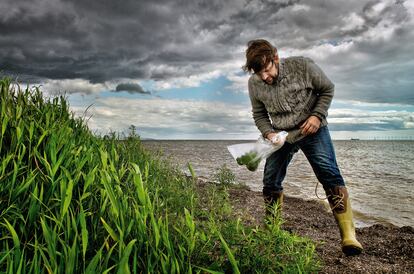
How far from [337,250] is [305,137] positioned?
1397mm

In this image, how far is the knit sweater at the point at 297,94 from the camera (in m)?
3.97

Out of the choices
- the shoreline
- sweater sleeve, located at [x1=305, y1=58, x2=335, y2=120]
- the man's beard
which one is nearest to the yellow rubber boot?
the shoreline

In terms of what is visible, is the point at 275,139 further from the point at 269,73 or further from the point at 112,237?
the point at 112,237

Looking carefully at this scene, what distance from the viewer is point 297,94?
13.2 feet

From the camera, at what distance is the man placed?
3.84 m

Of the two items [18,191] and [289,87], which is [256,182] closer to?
[289,87]

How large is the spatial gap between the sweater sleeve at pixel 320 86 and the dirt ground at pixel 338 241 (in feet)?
4.30

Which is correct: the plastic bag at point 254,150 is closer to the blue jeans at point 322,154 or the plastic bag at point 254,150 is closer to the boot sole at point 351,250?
the blue jeans at point 322,154

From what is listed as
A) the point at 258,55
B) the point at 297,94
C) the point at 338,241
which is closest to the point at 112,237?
the point at 258,55

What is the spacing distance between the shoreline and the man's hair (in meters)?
1.46

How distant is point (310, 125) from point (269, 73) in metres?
0.71

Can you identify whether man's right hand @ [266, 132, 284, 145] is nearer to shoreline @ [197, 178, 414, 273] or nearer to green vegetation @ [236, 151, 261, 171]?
green vegetation @ [236, 151, 261, 171]

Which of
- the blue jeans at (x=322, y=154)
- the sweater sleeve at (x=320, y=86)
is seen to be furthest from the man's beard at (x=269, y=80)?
the blue jeans at (x=322, y=154)

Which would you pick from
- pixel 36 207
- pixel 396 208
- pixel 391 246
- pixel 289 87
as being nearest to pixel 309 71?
pixel 289 87
